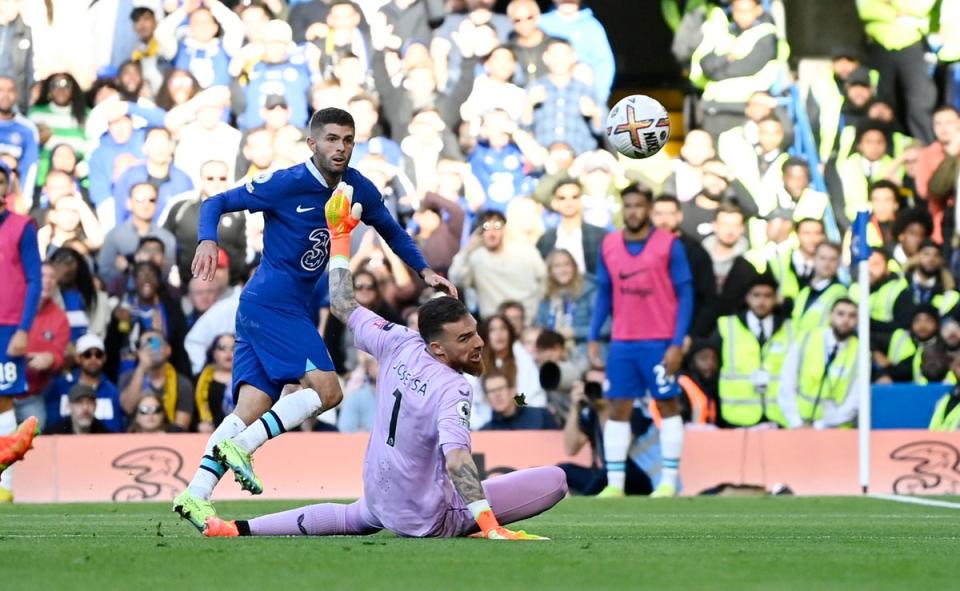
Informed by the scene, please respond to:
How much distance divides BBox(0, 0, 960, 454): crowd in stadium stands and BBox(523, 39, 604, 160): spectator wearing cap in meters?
0.02

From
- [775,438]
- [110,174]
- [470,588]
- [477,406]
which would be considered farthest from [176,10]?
[470,588]

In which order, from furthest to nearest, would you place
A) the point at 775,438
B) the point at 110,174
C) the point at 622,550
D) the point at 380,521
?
1. the point at 110,174
2. the point at 775,438
3. the point at 380,521
4. the point at 622,550

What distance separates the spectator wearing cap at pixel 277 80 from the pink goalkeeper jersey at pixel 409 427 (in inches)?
355

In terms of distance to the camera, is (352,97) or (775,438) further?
(352,97)

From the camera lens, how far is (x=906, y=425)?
15531 mm

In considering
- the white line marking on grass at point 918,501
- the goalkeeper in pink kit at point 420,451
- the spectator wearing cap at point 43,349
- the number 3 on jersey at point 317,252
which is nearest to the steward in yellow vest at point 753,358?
the white line marking on grass at point 918,501

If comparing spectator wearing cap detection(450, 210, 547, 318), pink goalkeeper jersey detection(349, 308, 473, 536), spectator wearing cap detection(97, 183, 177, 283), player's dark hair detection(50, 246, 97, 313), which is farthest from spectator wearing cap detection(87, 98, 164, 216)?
pink goalkeeper jersey detection(349, 308, 473, 536)

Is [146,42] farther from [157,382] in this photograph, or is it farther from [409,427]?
[409,427]

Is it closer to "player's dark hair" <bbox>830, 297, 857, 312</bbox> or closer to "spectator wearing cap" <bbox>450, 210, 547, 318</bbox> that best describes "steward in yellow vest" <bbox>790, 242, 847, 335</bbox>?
"player's dark hair" <bbox>830, 297, 857, 312</bbox>

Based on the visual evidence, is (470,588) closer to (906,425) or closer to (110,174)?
(906,425)

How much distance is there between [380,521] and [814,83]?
1019 cm

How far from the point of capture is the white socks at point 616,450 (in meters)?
14.6

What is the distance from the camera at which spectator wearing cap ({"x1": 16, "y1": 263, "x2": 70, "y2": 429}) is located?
50.1 feet

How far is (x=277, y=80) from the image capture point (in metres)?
17.1
